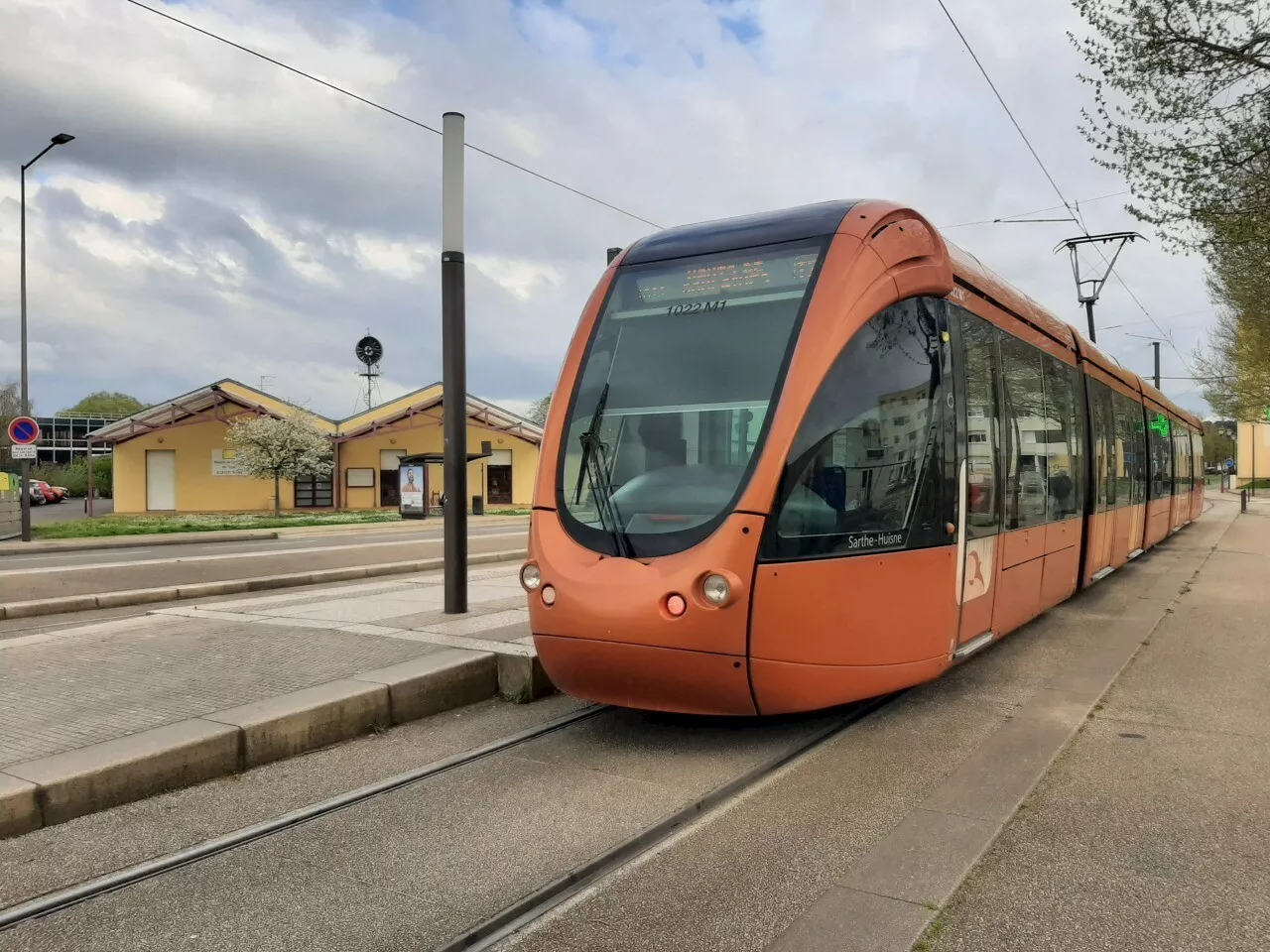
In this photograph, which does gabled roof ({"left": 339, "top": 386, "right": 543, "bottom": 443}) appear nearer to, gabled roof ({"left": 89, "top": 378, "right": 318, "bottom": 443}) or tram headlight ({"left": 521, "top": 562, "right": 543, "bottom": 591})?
gabled roof ({"left": 89, "top": 378, "right": 318, "bottom": 443})

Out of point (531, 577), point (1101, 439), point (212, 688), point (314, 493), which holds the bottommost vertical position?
point (212, 688)

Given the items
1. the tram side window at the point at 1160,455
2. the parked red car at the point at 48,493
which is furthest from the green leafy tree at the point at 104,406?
the tram side window at the point at 1160,455

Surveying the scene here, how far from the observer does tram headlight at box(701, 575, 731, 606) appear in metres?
4.69

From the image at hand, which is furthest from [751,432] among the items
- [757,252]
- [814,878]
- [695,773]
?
[814,878]

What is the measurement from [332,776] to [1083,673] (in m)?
5.59

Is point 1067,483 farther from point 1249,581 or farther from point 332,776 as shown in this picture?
point 332,776

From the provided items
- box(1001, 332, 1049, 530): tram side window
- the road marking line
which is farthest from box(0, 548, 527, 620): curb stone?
box(1001, 332, 1049, 530): tram side window

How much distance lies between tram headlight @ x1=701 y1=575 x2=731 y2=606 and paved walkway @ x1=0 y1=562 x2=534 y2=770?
2.24 meters

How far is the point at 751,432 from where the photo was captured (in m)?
5.04

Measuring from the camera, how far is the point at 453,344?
8.70 m

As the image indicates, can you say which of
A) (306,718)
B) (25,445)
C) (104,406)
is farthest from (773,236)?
(104,406)

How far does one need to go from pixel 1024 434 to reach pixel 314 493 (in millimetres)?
39454

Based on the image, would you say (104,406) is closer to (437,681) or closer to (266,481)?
(266,481)

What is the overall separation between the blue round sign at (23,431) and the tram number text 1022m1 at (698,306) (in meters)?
20.7
